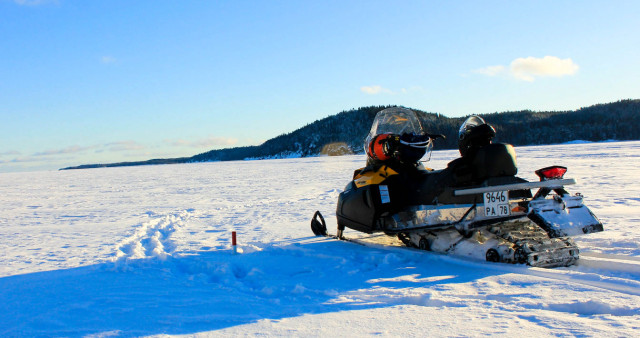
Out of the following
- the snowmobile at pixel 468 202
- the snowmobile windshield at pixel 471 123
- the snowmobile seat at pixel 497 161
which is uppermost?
the snowmobile windshield at pixel 471 123

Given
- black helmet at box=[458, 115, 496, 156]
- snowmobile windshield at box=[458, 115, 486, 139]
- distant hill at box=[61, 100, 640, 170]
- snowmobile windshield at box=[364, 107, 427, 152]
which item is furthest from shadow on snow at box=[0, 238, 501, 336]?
distant hill at box=[61, 100, 640, 170]

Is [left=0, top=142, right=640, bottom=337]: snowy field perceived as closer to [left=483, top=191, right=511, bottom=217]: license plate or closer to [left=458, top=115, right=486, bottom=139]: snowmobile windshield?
[left=483, top=191, right=511, bottom=217]: license plate

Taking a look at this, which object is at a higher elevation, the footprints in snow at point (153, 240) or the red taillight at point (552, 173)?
the red taillight at point (552, 173)

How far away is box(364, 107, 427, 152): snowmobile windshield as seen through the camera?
5719 millimetres

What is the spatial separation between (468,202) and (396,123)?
5.62ft

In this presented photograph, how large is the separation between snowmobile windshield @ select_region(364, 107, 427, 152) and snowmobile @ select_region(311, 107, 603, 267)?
0.01 metres

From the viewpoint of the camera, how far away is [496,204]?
4.08m

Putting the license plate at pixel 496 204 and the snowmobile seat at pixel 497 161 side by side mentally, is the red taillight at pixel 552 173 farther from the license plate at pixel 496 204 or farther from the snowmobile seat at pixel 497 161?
the license plate at pixel 496 204

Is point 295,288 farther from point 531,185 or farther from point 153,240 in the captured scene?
point 153,240

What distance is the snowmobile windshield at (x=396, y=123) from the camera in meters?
5.72

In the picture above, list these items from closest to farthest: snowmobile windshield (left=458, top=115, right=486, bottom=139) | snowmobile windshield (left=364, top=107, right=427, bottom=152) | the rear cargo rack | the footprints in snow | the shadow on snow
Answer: the shadow on snow < the rear cargo rack < snowmobile windshield (left=458, top=115, right=486, bottom=139) < the footprints in snow < snowmobile windshield (left=364, top=107, right=427, bottom=152)

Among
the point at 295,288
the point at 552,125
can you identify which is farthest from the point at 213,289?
the point at 552,125

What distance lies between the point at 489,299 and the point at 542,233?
144cm

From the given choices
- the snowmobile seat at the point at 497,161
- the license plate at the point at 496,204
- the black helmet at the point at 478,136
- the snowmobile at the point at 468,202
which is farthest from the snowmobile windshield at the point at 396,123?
the license plate at the point at 496,204
